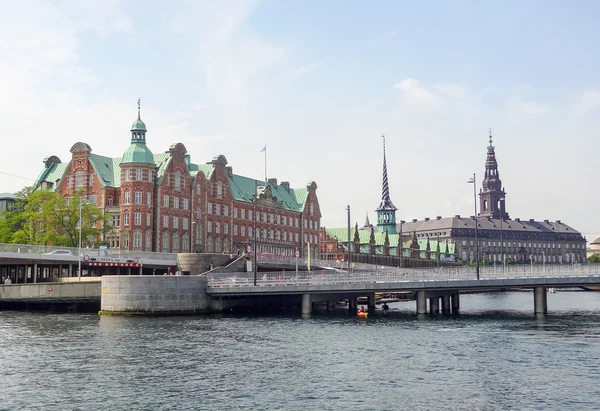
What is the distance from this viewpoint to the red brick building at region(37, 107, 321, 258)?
124 m

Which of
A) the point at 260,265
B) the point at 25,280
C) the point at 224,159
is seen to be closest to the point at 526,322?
the point at 260,265

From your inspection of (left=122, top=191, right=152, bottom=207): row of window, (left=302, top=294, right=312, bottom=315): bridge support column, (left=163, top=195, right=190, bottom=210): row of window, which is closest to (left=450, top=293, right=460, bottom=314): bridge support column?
(left=302, top=294, right=312, bottom=315): bridge support column

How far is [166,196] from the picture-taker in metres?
128

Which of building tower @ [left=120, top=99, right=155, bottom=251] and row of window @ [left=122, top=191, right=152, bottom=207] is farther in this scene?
row of window @ [left=122, top=191, right=152, bottom=207]

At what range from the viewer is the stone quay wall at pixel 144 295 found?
82688mm

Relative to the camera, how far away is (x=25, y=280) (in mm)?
106500

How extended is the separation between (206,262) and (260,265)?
13007 mm

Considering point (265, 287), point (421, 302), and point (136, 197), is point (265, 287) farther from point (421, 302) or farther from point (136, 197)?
point (136, 197)

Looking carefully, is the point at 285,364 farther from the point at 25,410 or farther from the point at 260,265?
the point at 260,265

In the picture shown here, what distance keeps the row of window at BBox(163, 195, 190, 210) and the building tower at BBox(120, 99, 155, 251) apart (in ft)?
12.2

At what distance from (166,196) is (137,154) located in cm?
919

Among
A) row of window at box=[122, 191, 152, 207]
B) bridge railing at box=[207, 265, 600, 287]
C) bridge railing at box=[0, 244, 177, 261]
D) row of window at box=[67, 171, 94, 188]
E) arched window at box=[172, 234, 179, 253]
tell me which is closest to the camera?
bridge railing at box=[207, 265, 600, 287]

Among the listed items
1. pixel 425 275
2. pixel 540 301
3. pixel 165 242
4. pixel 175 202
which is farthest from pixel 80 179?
pixel 540 301

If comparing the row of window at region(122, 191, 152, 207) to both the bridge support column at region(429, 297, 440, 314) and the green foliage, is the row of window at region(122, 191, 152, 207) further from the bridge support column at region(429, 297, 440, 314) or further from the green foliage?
the bridge support column at region(429, 297, 440, 314)
